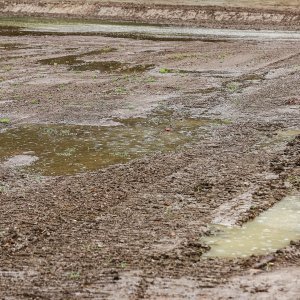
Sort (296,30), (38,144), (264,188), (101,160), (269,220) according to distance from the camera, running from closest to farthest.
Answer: (269,220), (264,188), (101,160), (38,144), (296,30)

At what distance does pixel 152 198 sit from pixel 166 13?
181ft

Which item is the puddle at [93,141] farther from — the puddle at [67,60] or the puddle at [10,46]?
the puddle at [10,46]

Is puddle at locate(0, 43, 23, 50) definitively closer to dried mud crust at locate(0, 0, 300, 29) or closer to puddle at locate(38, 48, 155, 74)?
puddle at locate(38, 48, 155, 74)

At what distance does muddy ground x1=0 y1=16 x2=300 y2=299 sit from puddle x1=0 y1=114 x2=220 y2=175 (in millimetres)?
469

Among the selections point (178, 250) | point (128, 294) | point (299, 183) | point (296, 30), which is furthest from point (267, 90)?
point (296, 30)

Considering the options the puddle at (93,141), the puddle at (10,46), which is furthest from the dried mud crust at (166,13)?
the puddle at (93,141)

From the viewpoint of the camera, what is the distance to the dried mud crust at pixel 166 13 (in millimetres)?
62688

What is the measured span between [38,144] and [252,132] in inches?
194

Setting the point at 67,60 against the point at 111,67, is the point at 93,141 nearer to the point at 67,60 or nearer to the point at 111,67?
the point at 111,67

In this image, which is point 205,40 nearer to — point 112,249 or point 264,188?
point 264,188

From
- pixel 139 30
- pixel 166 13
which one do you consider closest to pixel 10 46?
pixel 139 30

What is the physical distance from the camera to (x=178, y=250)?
10109 mm

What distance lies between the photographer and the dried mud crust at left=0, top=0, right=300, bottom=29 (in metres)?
62.7

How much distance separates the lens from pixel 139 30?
54.6m
